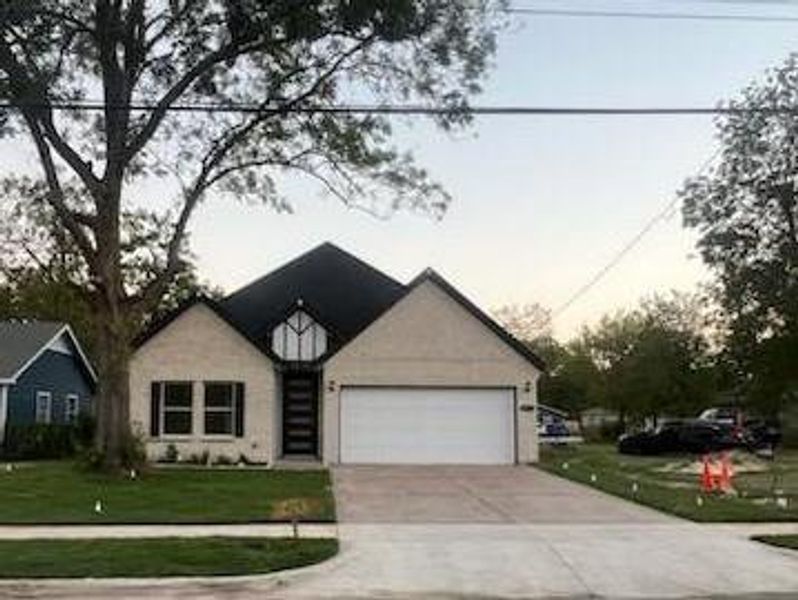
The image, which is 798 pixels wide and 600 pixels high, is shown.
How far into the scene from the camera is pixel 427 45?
→ 108 ft

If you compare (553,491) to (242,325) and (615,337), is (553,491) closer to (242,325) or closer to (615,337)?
(242,325)

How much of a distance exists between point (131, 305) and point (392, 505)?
10855mm

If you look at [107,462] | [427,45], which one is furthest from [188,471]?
[427,45]

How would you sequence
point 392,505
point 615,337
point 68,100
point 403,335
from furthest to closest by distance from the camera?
point 615,337, point 403,335, point 68,100, point 392,505

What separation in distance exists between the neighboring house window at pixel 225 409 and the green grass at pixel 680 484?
348 inches

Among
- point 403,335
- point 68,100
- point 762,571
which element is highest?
point 68,100

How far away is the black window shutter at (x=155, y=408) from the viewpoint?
39.7 metres

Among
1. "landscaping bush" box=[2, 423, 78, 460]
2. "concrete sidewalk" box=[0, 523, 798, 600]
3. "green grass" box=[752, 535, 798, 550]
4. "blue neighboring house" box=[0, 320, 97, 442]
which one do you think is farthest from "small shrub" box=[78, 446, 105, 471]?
"green grass" box=[752, 535, 798, 550]

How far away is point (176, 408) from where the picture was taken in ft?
131

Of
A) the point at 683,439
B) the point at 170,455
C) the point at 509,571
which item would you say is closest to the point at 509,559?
the point at 509,571

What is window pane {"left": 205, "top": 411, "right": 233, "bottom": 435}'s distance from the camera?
3994 centimetres

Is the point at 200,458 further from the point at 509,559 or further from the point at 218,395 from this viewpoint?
the point at 509,559

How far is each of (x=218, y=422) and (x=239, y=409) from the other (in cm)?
73

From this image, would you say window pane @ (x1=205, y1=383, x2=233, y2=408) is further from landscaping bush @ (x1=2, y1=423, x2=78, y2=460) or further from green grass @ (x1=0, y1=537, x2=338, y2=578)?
green grass @ (x1=0, y1=537, x2=338, y2=578)
